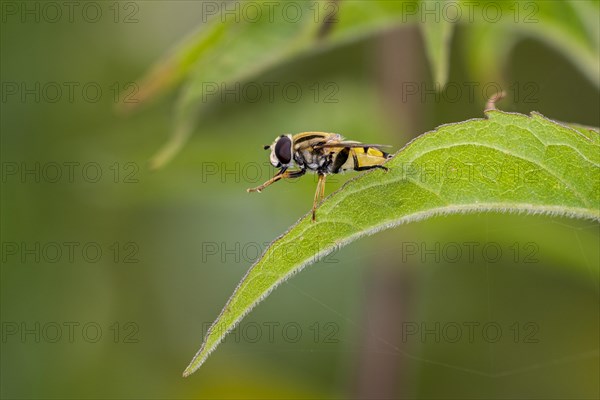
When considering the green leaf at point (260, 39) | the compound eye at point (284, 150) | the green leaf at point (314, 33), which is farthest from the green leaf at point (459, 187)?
the compound eye at point (284, 150)

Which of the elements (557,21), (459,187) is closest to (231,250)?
(557,21)

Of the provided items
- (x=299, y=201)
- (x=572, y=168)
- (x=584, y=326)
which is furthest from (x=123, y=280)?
(x=572, y=168)

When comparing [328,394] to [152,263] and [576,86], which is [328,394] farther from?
[576,86]

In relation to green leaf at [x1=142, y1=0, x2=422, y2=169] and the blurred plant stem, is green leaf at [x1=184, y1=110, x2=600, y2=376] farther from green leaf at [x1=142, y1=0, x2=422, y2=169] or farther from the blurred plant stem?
the blurred plant stem

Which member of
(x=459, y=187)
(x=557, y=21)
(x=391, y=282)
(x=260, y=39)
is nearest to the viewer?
(x=459, y=187)

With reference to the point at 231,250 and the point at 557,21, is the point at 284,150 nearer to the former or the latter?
the point at 557,21
